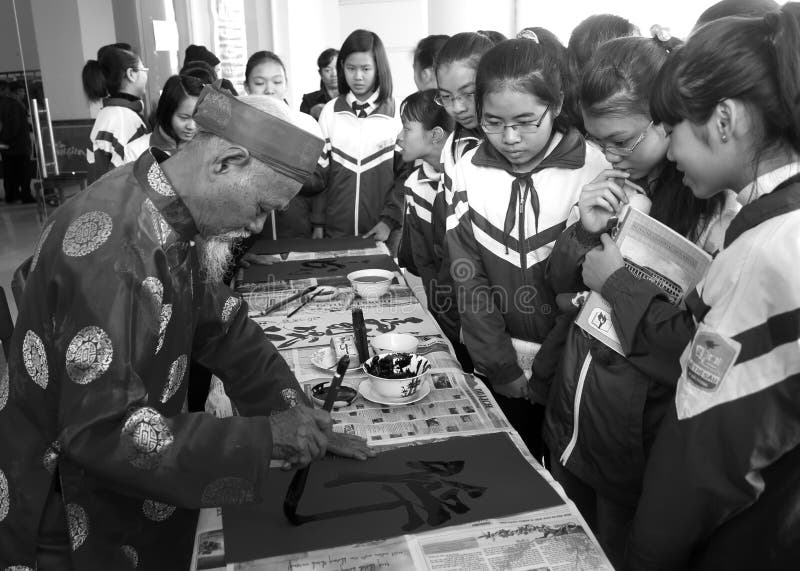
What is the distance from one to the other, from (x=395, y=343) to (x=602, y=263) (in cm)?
63

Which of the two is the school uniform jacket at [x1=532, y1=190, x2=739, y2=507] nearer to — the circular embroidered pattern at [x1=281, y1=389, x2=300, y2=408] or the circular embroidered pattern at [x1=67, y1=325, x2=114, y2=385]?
the circular embroidered pattern at [x1=281, y1=389, x2=300, y2=408]

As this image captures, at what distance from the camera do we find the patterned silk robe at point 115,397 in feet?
3.16

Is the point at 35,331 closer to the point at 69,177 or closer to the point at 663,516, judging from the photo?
the point at 663,516

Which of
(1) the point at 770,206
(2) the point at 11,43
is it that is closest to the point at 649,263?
(1) the point at 770,206

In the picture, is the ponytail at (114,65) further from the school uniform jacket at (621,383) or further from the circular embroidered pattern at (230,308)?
Result: the school uniform jacket at (621,383)

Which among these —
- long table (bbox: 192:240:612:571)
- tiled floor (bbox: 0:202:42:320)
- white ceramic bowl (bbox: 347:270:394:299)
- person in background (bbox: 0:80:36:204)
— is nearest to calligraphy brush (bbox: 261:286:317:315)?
long table (bbox: 192:240:612:571)

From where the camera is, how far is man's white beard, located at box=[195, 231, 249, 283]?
1227 millimetres

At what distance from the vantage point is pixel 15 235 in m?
6.61

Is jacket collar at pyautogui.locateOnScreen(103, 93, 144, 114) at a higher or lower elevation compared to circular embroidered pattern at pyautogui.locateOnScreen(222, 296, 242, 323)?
higher

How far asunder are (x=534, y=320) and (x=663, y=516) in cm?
85

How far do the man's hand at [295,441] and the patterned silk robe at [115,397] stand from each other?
3 centimetres

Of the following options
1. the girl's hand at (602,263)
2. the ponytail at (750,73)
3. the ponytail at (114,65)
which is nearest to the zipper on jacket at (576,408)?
the girl's hand at (602,263)

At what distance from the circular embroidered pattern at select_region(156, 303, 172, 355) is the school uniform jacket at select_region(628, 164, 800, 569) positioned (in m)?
0.90

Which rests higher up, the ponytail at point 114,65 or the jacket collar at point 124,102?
the ponytail at point 114,65
